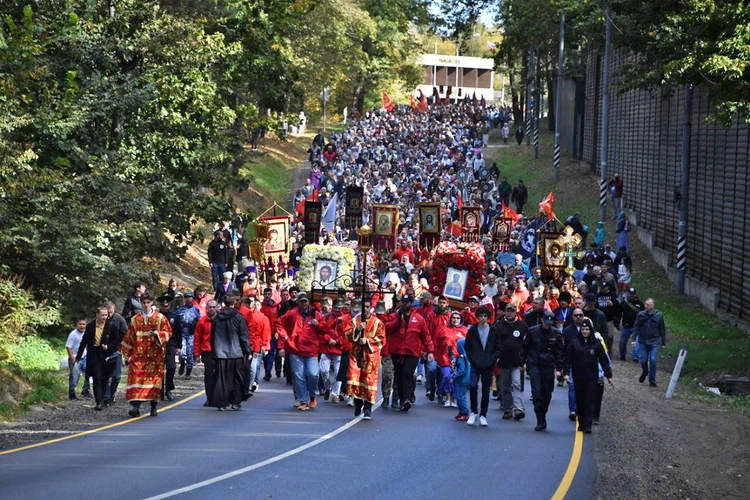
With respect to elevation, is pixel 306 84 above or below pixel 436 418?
above

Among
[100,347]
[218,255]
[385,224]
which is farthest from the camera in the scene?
[385,224]

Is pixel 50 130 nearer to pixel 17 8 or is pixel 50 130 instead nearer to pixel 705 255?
pixel 17 8

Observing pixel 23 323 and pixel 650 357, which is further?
pixel 23 323

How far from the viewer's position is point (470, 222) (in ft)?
A: 120

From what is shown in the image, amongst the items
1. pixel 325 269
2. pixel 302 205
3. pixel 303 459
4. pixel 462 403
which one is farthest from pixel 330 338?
pixel 302 205

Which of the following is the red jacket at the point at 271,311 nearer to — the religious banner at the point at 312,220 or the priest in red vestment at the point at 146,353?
the priest in red vestment at the point at 146,353

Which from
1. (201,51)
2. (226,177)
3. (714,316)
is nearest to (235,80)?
(226,177)

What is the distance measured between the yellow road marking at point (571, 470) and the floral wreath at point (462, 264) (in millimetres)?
8981

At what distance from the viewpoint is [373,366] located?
1762cm

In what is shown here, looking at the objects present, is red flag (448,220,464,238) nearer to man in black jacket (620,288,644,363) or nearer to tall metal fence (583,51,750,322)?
tall metal fence (583,51,750,322)

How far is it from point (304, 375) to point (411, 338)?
1.79 m

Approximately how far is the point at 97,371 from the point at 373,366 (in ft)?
14.4

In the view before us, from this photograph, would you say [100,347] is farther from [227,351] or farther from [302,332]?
[302,332]

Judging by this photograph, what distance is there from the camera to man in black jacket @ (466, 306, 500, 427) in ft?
56.9
